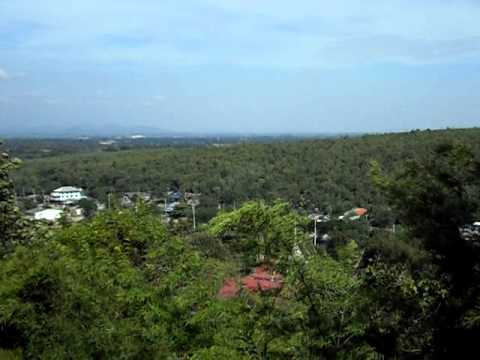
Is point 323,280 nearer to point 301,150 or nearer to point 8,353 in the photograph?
point 8,353

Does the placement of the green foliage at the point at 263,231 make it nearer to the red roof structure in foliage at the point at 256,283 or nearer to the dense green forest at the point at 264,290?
the dense green forest at the point at 264,290

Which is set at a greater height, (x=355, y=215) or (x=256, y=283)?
(x=256, y=283)

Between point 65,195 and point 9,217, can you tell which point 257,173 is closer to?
point 65,195

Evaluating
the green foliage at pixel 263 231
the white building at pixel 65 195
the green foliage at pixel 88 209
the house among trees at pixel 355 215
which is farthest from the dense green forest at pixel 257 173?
A: the green foliage at pixel 263 231

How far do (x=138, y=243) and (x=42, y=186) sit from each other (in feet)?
130

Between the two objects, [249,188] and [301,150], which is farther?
[301,150]

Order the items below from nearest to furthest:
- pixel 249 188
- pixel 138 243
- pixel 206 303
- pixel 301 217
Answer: pixel 206 303 → pixel 301 217 → pixel 138 243 → pixel 249 188

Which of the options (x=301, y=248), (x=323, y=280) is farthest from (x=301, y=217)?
(x=323, y=280)

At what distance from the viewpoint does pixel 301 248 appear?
6691 mm

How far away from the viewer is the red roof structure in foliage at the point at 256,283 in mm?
6492

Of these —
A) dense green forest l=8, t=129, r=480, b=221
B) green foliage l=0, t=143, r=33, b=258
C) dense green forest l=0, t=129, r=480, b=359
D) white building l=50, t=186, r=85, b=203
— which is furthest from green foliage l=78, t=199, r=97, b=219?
white building l=50, t=186, r=85, b=203

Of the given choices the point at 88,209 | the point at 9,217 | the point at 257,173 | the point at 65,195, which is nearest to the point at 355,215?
the point at 257,173

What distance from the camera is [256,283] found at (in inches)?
265

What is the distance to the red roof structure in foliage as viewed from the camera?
6.49 metres
